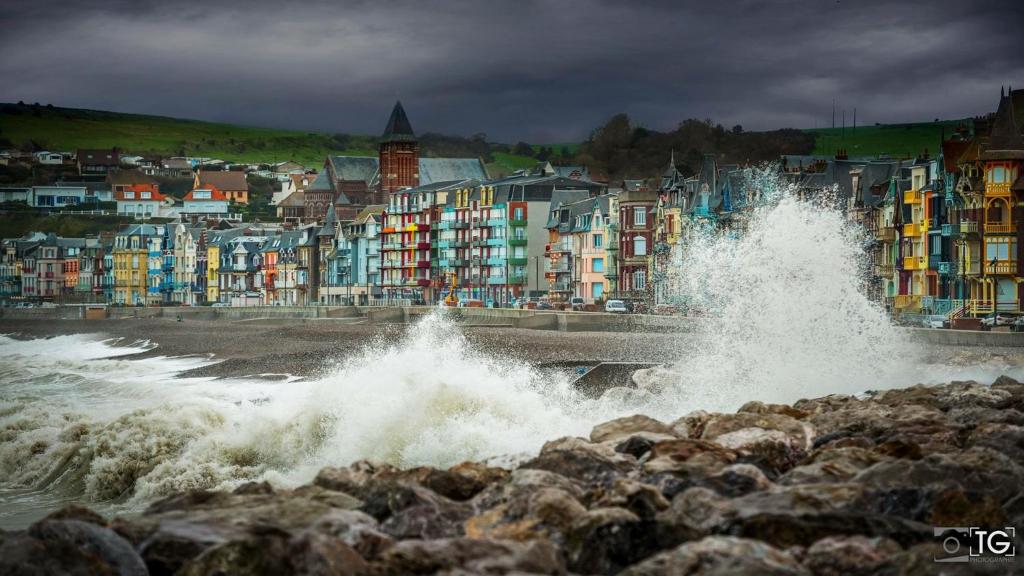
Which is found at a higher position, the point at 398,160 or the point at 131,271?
the point at 398,160

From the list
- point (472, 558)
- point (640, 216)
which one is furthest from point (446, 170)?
point (472, 558)

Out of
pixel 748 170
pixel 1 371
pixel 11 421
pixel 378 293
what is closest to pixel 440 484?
pixel 11 421

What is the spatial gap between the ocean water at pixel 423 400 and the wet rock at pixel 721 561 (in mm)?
5478

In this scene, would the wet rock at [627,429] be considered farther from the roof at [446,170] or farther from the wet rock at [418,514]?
the roof at [446,170]

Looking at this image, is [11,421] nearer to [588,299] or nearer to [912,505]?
[912,505]

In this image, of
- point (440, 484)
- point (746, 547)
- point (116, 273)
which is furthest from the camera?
point (116, 273)

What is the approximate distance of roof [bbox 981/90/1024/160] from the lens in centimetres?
5181

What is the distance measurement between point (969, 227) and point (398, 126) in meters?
139

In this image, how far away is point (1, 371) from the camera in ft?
153

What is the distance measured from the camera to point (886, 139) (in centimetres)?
14462

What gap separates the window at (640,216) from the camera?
87894 millimetres

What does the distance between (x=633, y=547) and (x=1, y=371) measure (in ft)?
137

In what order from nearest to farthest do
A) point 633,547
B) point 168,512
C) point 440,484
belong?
point 633,547 → point 168,512 → point 440,484

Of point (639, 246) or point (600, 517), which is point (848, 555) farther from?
point (639, 246)
